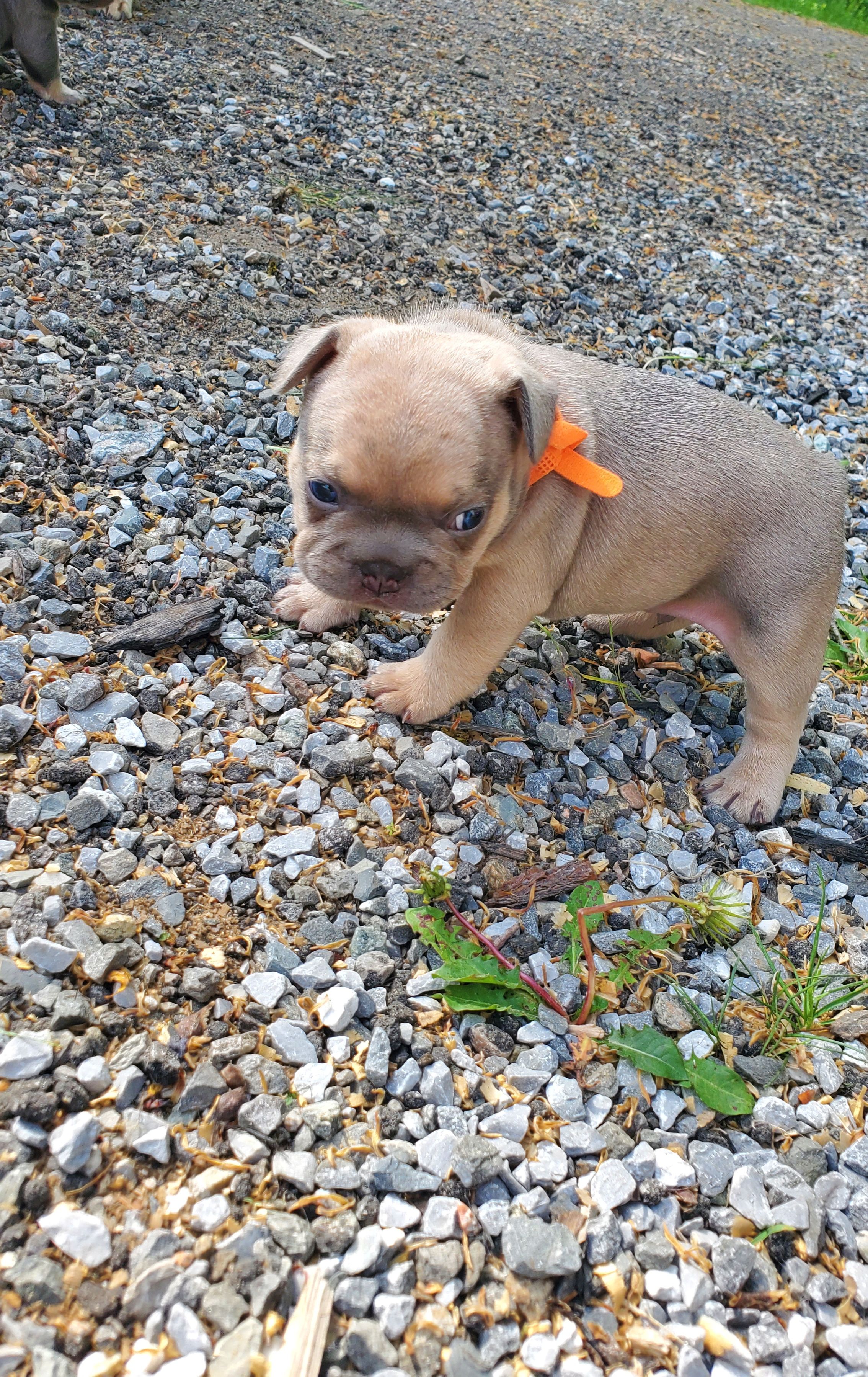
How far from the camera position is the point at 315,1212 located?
118 inches

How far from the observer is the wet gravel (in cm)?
290

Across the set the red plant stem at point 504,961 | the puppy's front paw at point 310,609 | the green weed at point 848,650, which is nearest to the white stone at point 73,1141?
the red plant stem at point 504,961

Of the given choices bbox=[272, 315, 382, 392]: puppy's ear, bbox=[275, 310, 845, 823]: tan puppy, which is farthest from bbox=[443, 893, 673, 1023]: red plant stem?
bbox=[272, 315, 382, 392]: puppy's ear

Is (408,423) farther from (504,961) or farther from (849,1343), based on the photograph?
(849,1343)

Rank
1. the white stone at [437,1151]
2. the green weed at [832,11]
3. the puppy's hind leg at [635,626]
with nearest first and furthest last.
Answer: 1. the white stone at [437,1151]
2. the puppy's hind leg at [635,626]
3. the green weed at [832,11]

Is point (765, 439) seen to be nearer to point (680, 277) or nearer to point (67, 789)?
point (67, 789)

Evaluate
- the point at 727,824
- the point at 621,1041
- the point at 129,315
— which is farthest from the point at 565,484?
the point at 129,315

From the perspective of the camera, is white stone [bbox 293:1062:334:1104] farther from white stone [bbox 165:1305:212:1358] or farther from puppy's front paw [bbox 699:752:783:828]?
puppy's front paw [bbox 699:752:783:828]

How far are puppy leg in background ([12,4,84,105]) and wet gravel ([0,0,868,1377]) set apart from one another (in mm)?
428

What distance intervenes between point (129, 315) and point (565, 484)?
3976mm

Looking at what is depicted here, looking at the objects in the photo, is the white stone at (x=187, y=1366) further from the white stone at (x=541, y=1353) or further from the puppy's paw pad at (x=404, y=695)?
the puppy's paw pad at (x=404, y=695)

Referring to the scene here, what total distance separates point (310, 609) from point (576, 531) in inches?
59.7

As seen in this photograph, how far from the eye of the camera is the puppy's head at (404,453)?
3.78 meters

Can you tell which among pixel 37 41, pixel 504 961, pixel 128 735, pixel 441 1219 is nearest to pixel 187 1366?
pixel 441 1219
